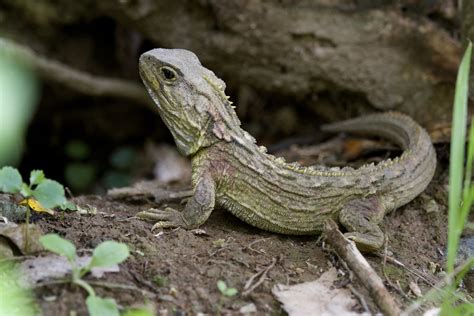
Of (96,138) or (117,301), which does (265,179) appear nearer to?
(117,301)

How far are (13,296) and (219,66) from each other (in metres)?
4.65

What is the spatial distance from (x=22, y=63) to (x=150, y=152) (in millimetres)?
2457

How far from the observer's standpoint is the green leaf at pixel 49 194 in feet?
11.2

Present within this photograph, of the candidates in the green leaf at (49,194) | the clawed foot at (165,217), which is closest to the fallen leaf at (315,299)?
the clawed foot at (165,217)

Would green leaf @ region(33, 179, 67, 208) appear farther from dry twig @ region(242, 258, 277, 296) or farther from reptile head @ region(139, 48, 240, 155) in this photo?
reptile head @ region(139, 48, 240, 155)

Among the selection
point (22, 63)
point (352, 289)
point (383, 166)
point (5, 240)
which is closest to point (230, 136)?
point (383, 166)

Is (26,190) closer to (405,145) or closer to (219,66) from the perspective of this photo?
(405,145)

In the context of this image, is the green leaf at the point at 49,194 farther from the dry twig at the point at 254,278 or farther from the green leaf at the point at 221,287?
the dry twig at the point at 254,278

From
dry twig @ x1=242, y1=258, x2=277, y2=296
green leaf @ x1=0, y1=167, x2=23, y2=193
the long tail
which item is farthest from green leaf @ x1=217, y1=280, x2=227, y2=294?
the long tail

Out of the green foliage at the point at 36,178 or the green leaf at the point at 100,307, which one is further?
the green foliage at the point at 36,178

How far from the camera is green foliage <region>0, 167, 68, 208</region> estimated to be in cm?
343

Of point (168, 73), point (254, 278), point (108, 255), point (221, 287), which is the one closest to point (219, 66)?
point (168, 73)

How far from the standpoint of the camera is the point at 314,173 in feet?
16.0

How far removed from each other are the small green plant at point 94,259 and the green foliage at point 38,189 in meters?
0.32
